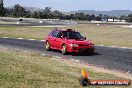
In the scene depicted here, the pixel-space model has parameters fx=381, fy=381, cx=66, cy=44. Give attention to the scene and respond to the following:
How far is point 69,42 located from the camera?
23453 mm

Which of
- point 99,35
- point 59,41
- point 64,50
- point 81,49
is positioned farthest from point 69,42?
point 99,35

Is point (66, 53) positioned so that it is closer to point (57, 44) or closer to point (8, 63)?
point (57, 44)

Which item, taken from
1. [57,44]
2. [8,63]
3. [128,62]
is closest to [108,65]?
[128,62]

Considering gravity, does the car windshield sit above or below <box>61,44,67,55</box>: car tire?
above

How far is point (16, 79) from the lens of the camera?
11.3m

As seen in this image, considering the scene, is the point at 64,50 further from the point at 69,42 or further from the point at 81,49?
the point at 81,49

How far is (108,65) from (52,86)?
7.84m

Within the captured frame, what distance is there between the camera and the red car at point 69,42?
76.0 ft

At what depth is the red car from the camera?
23163 mm

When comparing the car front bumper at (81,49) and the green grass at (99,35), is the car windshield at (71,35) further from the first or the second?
the green grass at (99,35)

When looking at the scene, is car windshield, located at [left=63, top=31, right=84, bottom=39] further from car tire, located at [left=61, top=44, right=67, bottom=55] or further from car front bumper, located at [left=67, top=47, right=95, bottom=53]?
car front bumper, located at [left=67, top=47, right=95, bottom=53]

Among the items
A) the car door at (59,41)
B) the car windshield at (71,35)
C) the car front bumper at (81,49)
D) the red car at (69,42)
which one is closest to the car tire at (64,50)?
the red car at (69,42)

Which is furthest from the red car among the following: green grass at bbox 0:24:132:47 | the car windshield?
green grass at bbox 0:24:132:47

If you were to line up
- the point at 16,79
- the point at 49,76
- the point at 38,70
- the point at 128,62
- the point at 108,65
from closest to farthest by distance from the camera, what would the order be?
the point at 16,79 < the point at 49,76 < the point at 38,70 < the point at 108,65 < the point at 128,62
